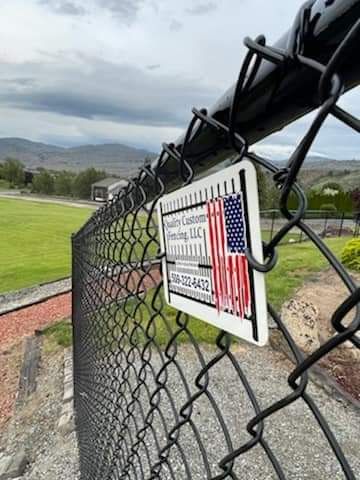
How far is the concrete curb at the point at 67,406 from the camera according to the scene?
3391 millimetres

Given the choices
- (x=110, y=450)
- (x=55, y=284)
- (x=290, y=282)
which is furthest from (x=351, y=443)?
(x=55, y=284)

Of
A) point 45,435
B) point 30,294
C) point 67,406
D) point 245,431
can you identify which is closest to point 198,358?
point 245,431

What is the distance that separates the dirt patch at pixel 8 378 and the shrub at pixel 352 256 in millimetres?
5866

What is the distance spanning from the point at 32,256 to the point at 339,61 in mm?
15513

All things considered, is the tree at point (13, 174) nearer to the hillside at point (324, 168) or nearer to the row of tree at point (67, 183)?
the row of tree at point (67, 183)

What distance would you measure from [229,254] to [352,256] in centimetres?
807

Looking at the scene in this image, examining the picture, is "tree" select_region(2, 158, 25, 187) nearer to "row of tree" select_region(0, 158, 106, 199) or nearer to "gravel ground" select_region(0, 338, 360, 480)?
"row of tree" select_region(0, 158, 106, 199)

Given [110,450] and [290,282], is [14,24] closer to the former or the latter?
[290,282]

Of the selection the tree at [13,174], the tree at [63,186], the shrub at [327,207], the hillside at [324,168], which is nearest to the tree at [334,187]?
the hillside at [324,168]

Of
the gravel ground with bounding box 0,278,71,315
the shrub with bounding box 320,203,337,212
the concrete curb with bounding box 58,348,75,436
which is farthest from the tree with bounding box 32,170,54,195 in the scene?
the concrete curb with bounding box 58,348,75,436

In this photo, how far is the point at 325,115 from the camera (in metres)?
0.35

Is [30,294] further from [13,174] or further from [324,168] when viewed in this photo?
[13,174]

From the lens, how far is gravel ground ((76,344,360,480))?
7.47 feet

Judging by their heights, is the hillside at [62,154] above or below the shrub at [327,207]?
above
